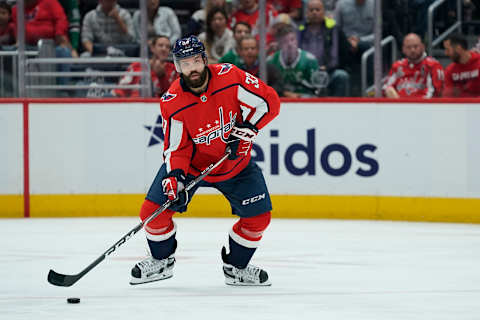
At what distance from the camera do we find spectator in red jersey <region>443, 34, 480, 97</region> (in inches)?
298

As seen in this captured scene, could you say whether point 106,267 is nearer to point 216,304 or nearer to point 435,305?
point 216,304

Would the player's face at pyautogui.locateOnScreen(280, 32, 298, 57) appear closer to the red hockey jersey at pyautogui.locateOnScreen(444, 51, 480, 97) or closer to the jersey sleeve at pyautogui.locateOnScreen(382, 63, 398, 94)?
the jersey sleeve at pyautogui.locateOnScreen(382, 63, 398, 94)

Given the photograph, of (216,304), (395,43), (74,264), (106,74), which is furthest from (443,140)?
(216,304)

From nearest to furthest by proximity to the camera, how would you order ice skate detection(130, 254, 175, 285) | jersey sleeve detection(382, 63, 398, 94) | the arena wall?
ice skate detection(130, 254, 175, 285), the arena wall, jersey sleeve detection(382, 63, 398, 94)

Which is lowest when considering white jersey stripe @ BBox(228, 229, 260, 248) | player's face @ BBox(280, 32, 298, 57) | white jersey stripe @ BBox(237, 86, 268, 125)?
Result: white jersey stripe @ BBox(228, 229, 260, 248)

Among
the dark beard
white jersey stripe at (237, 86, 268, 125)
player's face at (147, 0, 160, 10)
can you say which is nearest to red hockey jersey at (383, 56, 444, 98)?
player's face at (147, 0, 160, 10)

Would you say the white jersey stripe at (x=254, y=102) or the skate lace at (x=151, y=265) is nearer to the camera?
the white jersey stripe at (x=254, y=102)

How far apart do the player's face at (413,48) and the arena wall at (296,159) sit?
37 centimetres

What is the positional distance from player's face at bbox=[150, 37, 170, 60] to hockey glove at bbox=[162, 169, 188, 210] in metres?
3.43

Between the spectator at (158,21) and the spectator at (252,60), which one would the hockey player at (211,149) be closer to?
the spectator at (252,60)

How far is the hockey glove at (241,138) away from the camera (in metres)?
4.74

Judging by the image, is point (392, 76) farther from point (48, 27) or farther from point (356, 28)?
point (48, 27)

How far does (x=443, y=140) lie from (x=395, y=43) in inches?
32.5

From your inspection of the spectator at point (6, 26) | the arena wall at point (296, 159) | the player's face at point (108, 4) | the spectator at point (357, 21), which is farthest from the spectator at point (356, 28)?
the spectator at point (6, 26)
